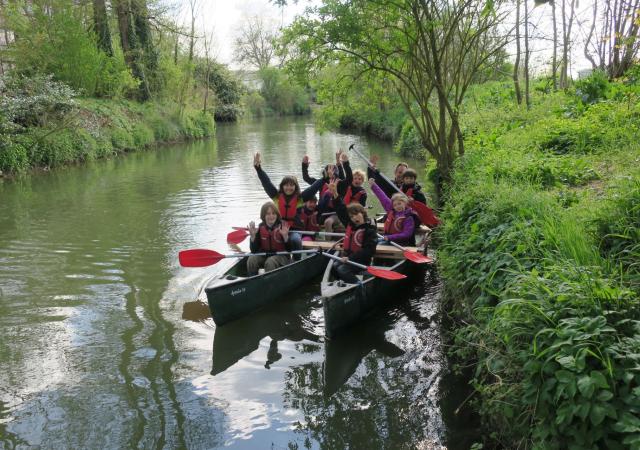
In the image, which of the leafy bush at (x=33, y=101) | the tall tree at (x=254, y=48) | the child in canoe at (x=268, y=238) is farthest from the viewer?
the tall tree at (x=254, y=48)

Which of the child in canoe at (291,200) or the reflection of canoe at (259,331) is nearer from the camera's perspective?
the reflection of canoe at (259,331)

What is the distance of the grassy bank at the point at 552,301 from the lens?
231 cm

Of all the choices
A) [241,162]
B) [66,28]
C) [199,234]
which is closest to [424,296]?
[199,234]

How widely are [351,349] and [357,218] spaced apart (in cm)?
157

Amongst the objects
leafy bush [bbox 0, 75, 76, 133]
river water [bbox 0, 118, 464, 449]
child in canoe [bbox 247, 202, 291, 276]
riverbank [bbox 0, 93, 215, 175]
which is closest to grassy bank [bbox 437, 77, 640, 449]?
river water [bbox 0, 118, 464, 449]

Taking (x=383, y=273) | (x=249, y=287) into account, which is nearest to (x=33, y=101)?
(x=249, y=287)

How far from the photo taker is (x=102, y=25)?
22.7 meters

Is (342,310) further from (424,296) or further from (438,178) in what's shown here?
(438,178)

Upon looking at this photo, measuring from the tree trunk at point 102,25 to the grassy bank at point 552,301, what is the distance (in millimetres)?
21349

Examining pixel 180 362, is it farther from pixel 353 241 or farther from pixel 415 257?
pixel 415 257

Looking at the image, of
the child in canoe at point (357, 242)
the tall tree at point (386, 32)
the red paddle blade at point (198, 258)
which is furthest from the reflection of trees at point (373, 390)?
the tall tree at point (386, 32)

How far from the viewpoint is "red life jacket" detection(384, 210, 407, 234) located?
676cm

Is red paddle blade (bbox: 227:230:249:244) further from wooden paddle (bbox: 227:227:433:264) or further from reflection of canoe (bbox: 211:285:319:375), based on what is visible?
reflection of canoe (bbox: 211:285:319:375)

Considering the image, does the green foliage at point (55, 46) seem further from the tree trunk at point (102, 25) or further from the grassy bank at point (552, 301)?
the grassy bank at point (552, 301)
